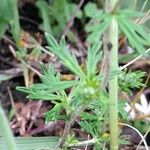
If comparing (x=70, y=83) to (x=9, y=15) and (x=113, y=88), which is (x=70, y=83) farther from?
(x=9, y=15)

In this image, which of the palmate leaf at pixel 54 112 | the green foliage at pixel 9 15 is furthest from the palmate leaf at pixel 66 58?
the green foliage at pixel 9 15

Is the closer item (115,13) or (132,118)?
(115,13)

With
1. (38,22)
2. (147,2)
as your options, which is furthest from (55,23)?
(147,2)

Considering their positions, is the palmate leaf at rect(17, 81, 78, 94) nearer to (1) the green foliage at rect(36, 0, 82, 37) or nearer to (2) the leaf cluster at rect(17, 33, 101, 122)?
(2) the leaf cluster at rect(17, 33, 101, 122)

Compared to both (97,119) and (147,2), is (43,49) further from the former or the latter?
(97,119)

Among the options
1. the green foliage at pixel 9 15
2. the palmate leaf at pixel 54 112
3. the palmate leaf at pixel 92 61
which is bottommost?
the palmate leaf at pixel 54 112

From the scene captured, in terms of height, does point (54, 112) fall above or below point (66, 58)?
Result: below

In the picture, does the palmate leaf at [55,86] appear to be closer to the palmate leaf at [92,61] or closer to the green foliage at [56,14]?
the palmate leaf at [92,61]

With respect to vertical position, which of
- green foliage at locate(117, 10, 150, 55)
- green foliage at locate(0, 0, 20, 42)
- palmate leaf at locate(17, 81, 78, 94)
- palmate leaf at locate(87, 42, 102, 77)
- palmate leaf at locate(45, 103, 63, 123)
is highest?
green foliage at locate(0, 0, 20, 42)

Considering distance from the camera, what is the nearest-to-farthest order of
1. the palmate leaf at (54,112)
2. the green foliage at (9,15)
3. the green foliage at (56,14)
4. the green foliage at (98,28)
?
the green foliage at (98,28) < the palmate leaf at (54,112) < the green foliage at (9,15) < the green foliage at (56,14)

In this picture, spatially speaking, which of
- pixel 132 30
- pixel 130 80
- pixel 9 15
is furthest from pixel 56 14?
pixel 132 30

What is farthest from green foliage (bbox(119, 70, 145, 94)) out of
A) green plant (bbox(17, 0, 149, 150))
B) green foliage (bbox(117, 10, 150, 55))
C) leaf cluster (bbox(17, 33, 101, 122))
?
green foliage (bbox(117, 10, 150, 55))
